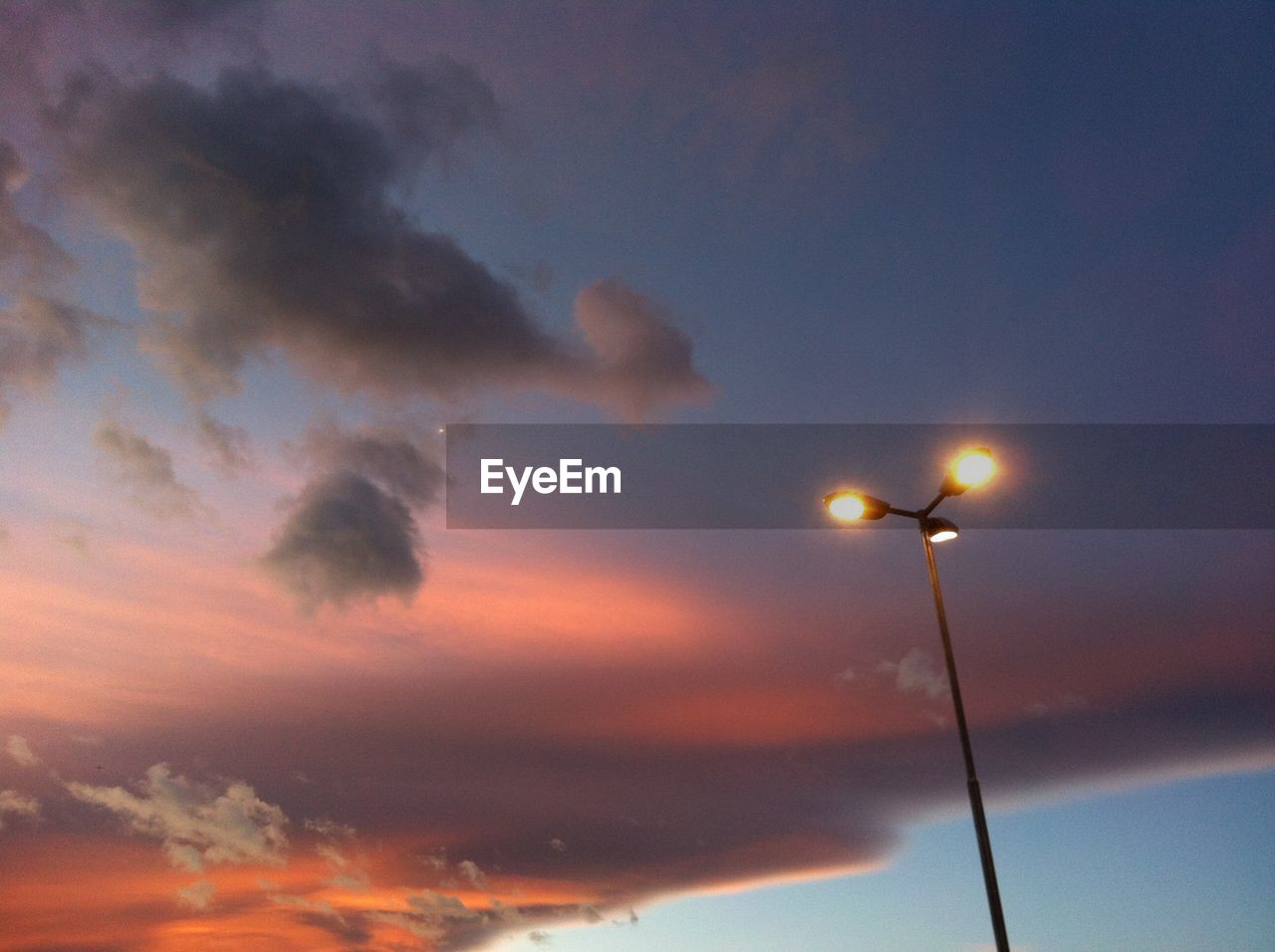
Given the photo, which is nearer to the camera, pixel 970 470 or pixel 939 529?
pixel 970 470

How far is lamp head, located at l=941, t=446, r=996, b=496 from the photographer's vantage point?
11.5 m

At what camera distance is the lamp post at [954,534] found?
11.1m

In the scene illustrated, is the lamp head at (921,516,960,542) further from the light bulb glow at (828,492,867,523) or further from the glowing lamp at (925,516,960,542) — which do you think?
the light bulb glow at (828,492,867,523)

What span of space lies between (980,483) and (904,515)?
176cm

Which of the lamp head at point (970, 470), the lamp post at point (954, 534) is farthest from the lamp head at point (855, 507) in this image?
the lamp head at point (970, 470)

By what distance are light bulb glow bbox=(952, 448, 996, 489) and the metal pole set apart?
1.57 meters

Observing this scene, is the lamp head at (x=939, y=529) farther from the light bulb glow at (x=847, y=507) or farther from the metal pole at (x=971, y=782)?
the light bulb glow at (x=847, y=507)

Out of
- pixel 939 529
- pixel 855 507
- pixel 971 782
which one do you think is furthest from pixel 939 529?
pixel 971 782

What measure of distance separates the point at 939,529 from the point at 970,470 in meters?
1.73

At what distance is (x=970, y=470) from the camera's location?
11.7 meters

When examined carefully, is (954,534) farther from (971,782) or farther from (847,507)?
(971,782)

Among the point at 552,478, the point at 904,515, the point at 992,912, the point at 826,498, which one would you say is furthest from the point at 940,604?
the point at 552,478

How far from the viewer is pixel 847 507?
12875 millimetres

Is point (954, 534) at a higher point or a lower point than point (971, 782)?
higher
